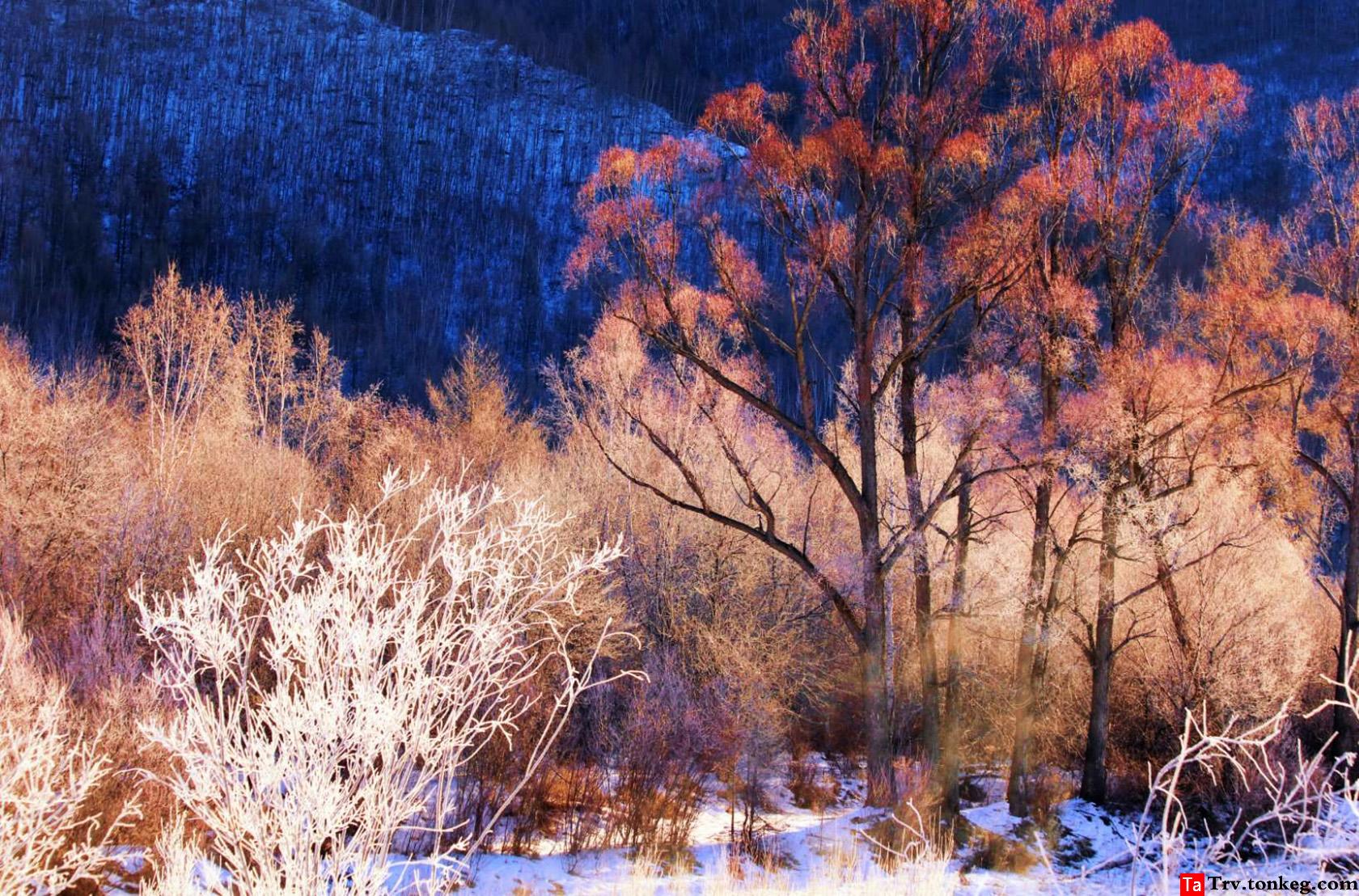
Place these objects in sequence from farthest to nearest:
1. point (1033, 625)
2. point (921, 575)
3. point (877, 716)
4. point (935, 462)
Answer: point (935, 462), point (1033, 625), point (921, 575), point (877, 716)

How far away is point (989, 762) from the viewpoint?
19.8 metres

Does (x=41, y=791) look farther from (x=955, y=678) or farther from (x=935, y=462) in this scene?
(x=935, y=462)

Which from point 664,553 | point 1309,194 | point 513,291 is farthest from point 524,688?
point 513,291

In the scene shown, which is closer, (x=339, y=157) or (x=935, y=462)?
(x=935, y=462)

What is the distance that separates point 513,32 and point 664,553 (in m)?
88.3

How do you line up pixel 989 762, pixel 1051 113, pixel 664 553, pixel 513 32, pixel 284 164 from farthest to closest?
pixel 513 32 → pixel 284 164 → pixel 664 553 → pixel 989 762 → pixel 1051 113

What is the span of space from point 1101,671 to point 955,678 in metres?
2.59

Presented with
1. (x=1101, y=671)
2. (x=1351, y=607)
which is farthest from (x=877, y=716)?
(x=1351, y=607)

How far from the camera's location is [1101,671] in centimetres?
1479

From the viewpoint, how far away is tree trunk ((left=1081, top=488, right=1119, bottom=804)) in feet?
46.1

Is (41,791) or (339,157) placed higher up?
(339,157)

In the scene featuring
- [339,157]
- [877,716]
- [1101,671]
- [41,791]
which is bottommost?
[877,716]

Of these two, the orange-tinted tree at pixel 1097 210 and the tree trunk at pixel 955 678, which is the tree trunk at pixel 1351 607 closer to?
the orange-tinted tree at pixel 1097 210

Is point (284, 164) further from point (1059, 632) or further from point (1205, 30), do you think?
point (1205, 30)
